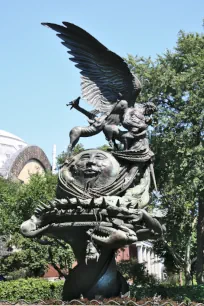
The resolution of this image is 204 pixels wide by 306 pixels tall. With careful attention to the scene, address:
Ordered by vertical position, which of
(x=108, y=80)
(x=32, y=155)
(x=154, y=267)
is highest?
(x=32, y=155)

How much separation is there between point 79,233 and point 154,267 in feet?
201

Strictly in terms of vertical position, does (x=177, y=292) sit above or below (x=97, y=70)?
below

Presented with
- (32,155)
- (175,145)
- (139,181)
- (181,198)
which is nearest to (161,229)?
(139,181)

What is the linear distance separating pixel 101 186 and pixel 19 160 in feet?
126

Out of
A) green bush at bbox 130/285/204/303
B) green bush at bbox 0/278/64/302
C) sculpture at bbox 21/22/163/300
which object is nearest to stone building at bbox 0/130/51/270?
green bush at bbox 0/278/64/302

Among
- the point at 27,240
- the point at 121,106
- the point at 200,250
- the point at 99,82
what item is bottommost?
the point at 200,250

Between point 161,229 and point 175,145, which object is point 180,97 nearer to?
point 175,145

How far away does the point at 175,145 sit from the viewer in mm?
22172

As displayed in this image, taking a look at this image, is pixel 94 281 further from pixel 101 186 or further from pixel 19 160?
pixel 19 160

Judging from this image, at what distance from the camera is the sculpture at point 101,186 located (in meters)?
8.42

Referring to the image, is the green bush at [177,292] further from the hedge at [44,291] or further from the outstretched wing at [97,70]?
the outstretched wing at [97,70]

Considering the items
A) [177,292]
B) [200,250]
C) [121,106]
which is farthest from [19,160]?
[121,106]

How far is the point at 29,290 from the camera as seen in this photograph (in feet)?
60.5

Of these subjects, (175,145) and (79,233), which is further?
(175,145)
